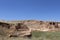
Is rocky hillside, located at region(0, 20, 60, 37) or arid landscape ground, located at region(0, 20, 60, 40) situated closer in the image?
arid landscape ground, located at region(0, 20, 60, 40)

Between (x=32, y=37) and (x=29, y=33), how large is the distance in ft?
1.81

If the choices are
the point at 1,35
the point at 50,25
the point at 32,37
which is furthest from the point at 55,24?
the point at 1,35

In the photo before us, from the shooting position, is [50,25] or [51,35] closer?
[51,35]

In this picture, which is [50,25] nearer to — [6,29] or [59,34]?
[59,34]

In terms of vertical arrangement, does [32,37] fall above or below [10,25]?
below

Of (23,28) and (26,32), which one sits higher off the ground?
(23,28)

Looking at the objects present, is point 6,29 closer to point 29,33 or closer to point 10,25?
point 10,25

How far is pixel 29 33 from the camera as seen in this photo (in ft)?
56.3

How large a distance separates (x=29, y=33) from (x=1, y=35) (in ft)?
10.1

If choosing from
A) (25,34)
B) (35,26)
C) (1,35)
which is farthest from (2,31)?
(35,26)

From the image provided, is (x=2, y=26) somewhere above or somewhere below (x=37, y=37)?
above

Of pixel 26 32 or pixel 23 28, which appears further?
pixel 23 28

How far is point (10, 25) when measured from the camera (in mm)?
18016

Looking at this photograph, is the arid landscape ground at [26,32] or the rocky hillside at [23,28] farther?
the rocky hillside at [23,28]
